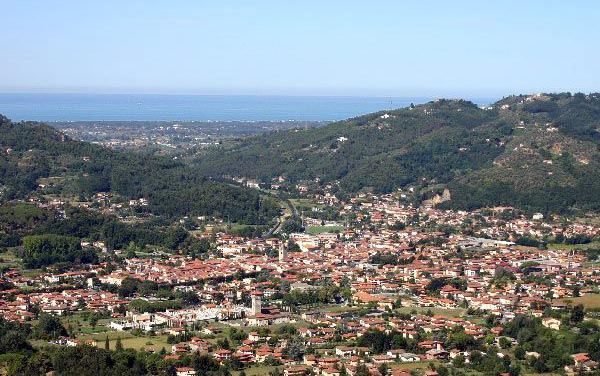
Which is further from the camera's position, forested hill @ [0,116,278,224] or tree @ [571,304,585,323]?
forested hill @ [0,116,278,224]

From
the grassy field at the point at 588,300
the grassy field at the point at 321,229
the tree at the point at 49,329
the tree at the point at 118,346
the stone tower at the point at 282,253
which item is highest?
the tree at the point at 118,346

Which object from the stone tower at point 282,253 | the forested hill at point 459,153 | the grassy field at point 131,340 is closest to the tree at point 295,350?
the grassy field at point 131,340

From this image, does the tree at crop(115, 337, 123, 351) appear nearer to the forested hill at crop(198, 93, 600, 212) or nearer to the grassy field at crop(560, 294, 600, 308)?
the grassy field at crop(560, 294, 600, 308)

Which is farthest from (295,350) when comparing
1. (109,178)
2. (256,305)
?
(109,178)

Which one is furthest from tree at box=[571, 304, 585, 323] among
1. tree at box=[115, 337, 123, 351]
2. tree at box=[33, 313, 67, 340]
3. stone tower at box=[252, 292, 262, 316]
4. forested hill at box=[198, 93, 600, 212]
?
forested hill at box=[198, 93, 600, 212]

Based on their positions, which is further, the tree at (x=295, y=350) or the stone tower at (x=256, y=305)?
the stone tower at (x=256, y=305)

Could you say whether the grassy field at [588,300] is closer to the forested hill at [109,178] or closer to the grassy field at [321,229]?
the grassy field at [321,229]
